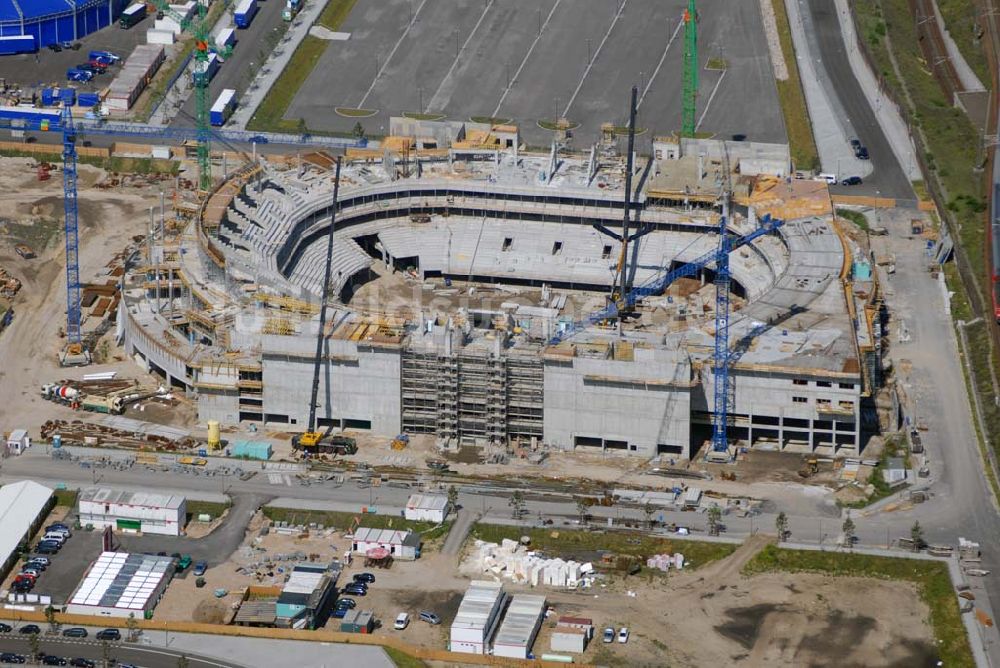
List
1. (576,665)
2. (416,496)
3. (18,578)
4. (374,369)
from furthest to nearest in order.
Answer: (374,369)
(416,496)
(18,578)
(576,665)

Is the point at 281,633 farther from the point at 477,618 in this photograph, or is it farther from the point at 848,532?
the point at 848,532

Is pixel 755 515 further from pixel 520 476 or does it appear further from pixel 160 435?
pixel 160 435

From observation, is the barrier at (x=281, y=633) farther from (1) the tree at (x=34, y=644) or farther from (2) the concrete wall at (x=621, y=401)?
(2) the concrete wall at (x=621, y=401)

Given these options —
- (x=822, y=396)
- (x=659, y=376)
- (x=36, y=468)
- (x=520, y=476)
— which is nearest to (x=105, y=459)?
(x=36, y=468)

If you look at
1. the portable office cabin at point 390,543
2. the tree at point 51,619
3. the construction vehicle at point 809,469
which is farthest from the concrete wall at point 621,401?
the tree at point 51,619

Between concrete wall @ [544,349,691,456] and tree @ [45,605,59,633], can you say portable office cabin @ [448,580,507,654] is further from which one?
tree @ [45,605,59,633]

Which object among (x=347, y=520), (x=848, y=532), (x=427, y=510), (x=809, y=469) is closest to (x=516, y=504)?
(x=427, y=510)
